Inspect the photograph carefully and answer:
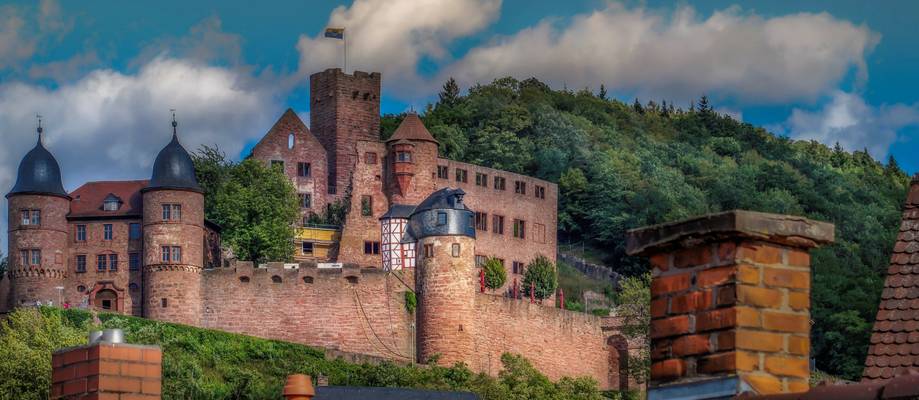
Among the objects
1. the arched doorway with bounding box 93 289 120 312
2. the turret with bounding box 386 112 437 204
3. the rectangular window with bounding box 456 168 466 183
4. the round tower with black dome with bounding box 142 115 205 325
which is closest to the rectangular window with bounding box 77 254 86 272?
the arched doorway with bounding box 93 289 120 312

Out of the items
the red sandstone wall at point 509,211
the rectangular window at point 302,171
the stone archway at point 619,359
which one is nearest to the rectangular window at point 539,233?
the red sandstone wall at point 509,211

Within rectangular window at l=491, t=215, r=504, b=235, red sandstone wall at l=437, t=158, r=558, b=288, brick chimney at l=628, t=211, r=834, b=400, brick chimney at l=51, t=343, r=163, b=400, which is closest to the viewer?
brick chimney at l=628, t=211, r=834, b=400

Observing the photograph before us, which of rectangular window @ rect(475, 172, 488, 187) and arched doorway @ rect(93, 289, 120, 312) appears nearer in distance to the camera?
arched doorway @ rect(93, 289, 120, 312)

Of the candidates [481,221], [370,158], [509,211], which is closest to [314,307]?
[370,158]

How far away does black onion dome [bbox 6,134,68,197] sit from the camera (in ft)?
242

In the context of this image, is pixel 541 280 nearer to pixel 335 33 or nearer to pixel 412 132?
pixel 412 132

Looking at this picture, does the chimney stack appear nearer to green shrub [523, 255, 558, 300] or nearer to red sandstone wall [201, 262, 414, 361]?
red sandstone wall [201, 262, 414, 361]

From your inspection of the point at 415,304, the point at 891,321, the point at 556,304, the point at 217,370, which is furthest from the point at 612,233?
the point at 891,321

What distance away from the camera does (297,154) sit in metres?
83.5

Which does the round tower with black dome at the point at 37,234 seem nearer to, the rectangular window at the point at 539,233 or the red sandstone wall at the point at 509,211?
the red sandstone wall at the point at 509,211

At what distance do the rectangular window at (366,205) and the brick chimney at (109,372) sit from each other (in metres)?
65.8

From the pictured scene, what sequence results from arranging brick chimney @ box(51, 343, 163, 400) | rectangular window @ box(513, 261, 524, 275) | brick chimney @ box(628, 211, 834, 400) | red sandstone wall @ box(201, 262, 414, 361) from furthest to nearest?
rectangular window @ box(513, 261, 524, 275) < red sandstone wall @ box(201, 262, 414, 361) < brick chimney @ box(51, 343, 163, 400) < brick chimney @ box(628, 211, 834, 400)

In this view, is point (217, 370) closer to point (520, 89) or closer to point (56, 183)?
point (56, 183)

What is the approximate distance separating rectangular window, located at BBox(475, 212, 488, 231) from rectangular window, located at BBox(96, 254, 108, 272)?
1610cm
